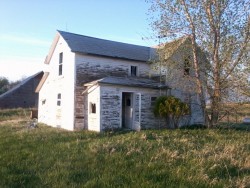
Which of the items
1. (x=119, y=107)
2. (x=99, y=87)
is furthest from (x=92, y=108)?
(x=99, y=87)

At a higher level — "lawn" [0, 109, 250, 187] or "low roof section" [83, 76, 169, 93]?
"low roof section" [83, 76, 169, 93]

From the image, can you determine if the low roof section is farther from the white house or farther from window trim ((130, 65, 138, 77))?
window trim ((130, 65, 138, 77))

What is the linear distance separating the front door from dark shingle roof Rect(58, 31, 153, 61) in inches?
118

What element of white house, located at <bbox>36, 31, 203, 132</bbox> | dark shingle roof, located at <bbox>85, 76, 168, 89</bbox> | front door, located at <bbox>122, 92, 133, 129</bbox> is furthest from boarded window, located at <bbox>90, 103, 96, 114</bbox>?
front door, located at <bbox>122, 92, 133, 129</bbox>

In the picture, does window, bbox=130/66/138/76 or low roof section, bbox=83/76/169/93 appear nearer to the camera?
low roof section, bbox=83/76/169/93

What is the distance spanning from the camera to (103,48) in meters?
22.0

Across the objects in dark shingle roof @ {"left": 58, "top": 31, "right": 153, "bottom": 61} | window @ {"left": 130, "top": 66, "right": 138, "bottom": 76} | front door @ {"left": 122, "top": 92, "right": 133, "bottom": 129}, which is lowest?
front door @ {"left": 122, "top": 92, "right": 133, "bottom": 129}

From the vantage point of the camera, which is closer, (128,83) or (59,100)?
(128,83)

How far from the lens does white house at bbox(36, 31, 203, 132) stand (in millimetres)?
18719

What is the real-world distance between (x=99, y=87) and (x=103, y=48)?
482cm

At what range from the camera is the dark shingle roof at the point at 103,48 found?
20.5 m

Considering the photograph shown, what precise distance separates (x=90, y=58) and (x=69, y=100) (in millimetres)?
3221

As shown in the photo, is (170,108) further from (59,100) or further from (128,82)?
(59,100)

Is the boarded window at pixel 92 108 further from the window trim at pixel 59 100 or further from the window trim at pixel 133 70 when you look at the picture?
the window trim at pixel 133 70
